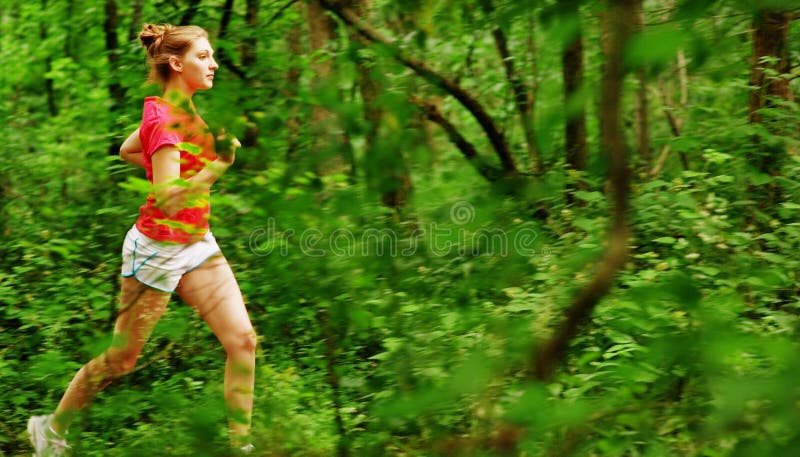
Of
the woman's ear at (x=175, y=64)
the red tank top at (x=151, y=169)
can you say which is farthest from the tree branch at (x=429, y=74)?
the red tank top at (x=151, y=169)

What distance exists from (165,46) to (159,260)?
1.01 meters

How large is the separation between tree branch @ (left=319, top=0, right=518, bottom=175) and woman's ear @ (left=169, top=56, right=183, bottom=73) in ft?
2.62

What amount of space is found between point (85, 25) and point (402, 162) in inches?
277

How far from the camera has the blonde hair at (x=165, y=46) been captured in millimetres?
4430

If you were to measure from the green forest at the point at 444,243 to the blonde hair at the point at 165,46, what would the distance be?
262 mm

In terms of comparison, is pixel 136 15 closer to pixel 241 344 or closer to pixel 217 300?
pixel 217 300

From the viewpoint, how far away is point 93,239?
22.8 feet

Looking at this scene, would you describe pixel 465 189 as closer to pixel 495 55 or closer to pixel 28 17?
pixel 495 55

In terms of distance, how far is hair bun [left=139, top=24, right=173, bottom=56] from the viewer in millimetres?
4512

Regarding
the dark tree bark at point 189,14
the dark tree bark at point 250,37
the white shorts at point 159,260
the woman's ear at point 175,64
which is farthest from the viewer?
the dark tree bark at point 250,37

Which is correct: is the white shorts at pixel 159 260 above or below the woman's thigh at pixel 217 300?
above

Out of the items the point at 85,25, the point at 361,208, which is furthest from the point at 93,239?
the point at 361,208

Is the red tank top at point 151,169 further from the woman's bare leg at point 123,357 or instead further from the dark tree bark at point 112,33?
the dark tree bark at point 112,33

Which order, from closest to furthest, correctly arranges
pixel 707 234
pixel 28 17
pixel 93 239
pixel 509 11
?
pixel 509 11, pixel 707 234, pixel 93 239, pixel 28 17
